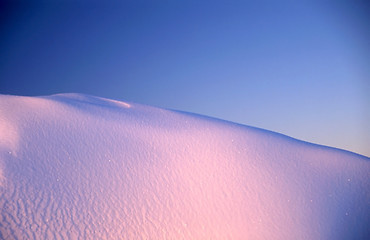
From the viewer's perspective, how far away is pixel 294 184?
11.0 meters

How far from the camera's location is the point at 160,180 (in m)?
9.79

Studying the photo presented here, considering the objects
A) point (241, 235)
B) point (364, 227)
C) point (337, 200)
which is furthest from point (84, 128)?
point (364, 227)

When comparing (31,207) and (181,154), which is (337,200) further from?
(31,207)

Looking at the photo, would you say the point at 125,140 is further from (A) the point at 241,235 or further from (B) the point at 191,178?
(A) the point at 241,235

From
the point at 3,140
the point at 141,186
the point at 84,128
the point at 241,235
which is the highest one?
the point at 84,128

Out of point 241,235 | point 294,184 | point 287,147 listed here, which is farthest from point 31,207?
point 287,147

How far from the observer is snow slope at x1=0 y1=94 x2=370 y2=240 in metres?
7.64

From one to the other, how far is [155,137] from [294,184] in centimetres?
670

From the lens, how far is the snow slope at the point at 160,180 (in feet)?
25.1

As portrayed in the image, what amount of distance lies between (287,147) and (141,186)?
26.5 ft

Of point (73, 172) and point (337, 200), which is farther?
point (337, 200)

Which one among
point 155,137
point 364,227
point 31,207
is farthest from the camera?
point 155,137

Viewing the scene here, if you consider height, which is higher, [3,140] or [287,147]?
[287,147]

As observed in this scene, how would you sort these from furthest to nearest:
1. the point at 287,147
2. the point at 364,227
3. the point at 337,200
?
the point at 287,147 < the point at 337,200 < the point at 364,227
